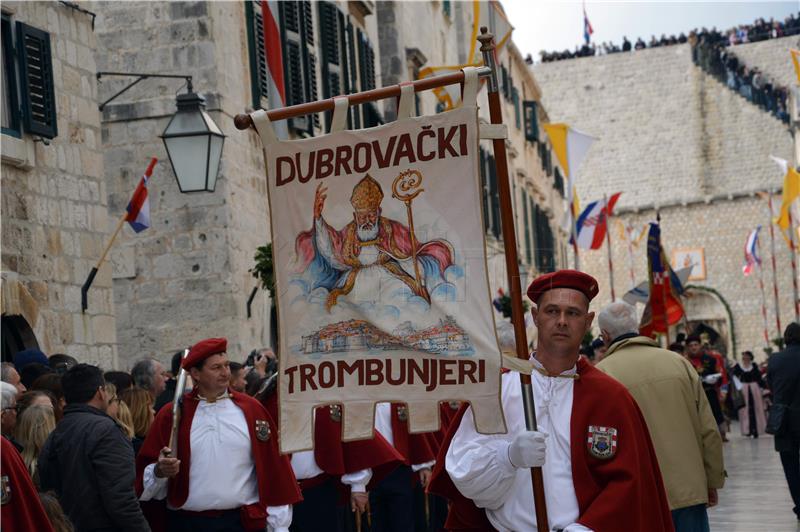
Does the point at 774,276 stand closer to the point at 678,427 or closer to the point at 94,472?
the point at 678,427

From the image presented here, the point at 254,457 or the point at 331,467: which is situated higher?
the point at 254,457

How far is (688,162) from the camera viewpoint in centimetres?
6500

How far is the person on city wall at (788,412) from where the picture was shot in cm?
1201

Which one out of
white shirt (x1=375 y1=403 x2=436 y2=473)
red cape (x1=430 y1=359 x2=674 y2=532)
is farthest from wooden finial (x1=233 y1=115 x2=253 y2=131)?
white shirt (x1=375 y1=403 x2=436 y2=473)

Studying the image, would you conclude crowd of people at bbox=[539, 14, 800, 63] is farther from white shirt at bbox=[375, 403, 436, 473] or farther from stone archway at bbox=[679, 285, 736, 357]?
white shirt at bbox=[375, 403, 436, 473]

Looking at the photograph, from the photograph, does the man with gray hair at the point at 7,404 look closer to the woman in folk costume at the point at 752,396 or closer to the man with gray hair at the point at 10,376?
the man with gray hair at the point at 10,376

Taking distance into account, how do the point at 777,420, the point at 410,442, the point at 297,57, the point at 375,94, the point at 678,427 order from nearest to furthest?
the point at 375,94 < the point at 678,427 < the point at 410,442 < the point at 777,420 < the point at 297,57

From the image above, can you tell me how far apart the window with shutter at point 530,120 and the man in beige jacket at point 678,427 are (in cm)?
3363

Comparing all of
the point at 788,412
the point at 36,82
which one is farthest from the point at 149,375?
the point at 788,412

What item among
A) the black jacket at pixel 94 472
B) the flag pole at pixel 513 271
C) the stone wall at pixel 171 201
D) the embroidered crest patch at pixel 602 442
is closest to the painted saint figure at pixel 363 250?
the flag pole at pixel 513 271

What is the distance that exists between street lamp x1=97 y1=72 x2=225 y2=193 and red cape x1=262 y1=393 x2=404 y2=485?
241cm

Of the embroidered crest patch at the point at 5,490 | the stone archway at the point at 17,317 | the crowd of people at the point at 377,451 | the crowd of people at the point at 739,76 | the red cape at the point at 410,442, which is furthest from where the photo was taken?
the crowd of people at the point at 739,76

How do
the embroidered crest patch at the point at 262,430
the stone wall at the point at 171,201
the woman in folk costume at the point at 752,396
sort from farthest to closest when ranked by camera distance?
the woman in folk costume at the point at 752,396
the stone wall at the point at 171,201
the embroidered crest patch at the point at 262,430

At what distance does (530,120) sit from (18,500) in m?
36.6
